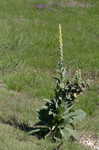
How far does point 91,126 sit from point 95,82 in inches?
285

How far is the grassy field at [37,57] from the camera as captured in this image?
40.5 ft

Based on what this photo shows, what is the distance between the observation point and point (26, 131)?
38.1 ft

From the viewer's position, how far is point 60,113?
1178cm

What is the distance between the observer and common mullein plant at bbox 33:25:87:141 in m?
11.3

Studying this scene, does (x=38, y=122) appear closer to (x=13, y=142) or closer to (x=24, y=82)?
(x=13, y=142)

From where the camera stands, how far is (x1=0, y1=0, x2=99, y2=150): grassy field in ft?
40.5

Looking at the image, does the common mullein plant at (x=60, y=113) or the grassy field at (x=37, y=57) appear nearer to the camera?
the common mullein plant at (x=60, y=113)

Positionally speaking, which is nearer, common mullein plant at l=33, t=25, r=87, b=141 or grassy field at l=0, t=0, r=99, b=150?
common mullein plant at l=33, t=25, r=87, b=141

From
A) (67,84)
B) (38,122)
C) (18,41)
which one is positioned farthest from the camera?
(18,41)

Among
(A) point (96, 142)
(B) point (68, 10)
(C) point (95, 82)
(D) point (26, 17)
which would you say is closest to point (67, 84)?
(A) point (96, 142)

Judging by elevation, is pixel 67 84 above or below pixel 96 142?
above

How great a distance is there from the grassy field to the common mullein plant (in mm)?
563

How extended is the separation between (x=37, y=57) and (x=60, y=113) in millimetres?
12566

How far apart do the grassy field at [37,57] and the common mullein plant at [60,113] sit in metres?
0.56
